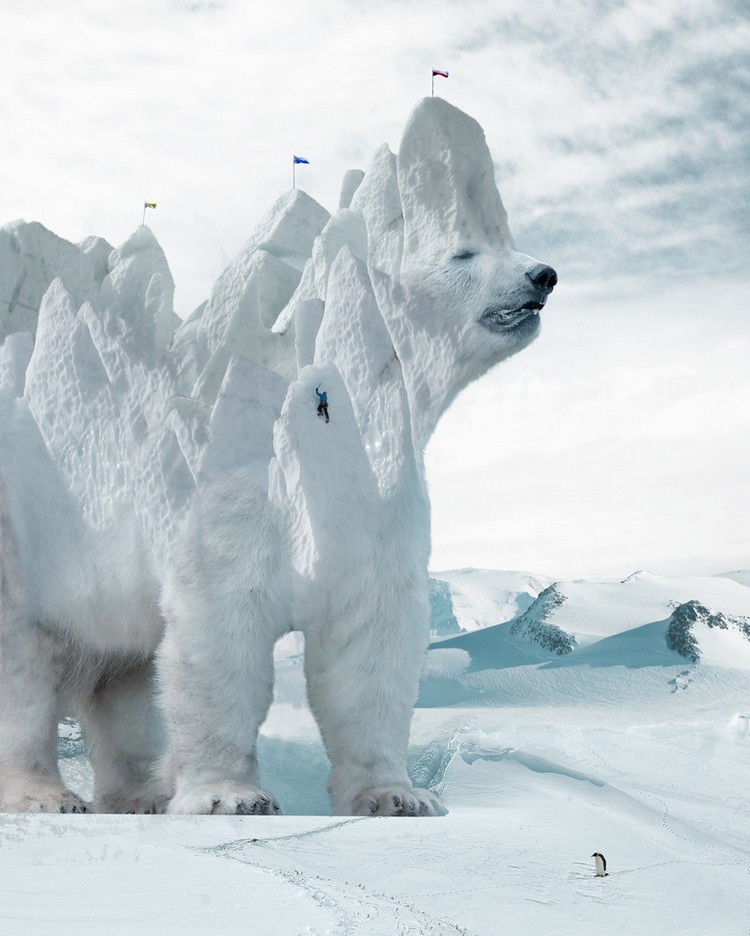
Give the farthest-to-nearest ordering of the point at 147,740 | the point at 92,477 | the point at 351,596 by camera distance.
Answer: the point at 147,740 < the point at 92,477 < the point at 351,596

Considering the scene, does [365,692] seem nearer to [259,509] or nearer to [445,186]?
[259,509]

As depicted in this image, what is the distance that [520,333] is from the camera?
13.0ft

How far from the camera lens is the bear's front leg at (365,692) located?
3.72m

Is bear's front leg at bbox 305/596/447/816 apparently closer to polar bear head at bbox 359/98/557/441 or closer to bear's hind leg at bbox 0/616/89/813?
polar bear head at bbox 359/98/557/441

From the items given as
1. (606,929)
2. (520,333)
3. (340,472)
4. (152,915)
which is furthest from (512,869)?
(520,333)

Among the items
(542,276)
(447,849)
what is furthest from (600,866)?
(542,276)

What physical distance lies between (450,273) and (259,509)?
46.9 inches

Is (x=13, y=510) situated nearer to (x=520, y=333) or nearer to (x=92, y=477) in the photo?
(x=92, y=477)

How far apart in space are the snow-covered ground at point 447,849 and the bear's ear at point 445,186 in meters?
2.17

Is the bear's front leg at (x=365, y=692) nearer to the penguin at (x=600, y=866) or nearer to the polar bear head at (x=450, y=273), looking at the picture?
the polar bear head at (x=450, y=273)

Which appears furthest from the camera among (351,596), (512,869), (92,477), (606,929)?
(92,477)

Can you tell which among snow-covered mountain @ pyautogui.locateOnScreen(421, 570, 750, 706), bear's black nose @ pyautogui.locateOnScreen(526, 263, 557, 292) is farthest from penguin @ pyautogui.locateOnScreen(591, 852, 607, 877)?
snow-covered mountain @ pyautogui.locateOnScreen(421, 570, 750, 706)

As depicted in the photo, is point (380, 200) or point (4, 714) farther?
point (380, 200)

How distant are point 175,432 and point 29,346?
1312mm
